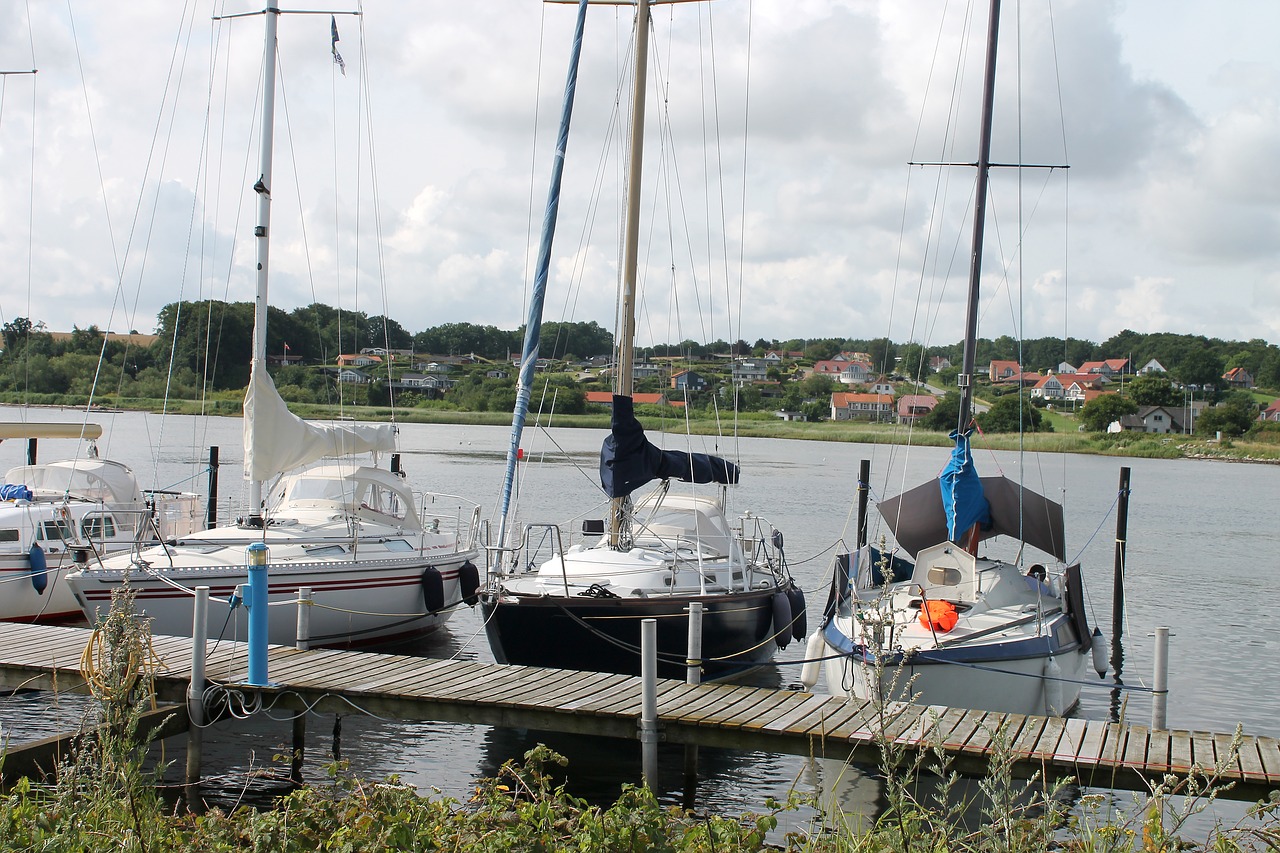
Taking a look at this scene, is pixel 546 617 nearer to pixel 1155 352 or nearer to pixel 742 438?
pixel 742 438

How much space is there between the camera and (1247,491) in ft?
210

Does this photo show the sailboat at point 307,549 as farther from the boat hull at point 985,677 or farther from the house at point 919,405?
the house at point 919,405

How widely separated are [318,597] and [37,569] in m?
4.54

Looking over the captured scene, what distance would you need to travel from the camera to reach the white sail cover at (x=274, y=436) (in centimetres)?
1741

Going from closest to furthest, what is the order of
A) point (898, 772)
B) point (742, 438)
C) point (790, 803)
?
point (790, 803) < point (898, 772) < point (742, 438)

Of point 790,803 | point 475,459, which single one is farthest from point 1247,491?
point 790,803

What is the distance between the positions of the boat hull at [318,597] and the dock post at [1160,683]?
9.17m

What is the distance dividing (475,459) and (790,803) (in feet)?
188

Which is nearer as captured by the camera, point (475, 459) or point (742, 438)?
point (475, 459)

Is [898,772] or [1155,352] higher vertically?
[1155,352]

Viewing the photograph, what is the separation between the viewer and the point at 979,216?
691 inches

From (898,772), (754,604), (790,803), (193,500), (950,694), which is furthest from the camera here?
(193,500)

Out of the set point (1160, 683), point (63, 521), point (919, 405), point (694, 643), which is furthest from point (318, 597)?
point (919, 405)

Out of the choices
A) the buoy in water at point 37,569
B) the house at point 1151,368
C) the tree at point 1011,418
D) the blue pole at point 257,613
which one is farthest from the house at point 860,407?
the blue pole at point 257,613
